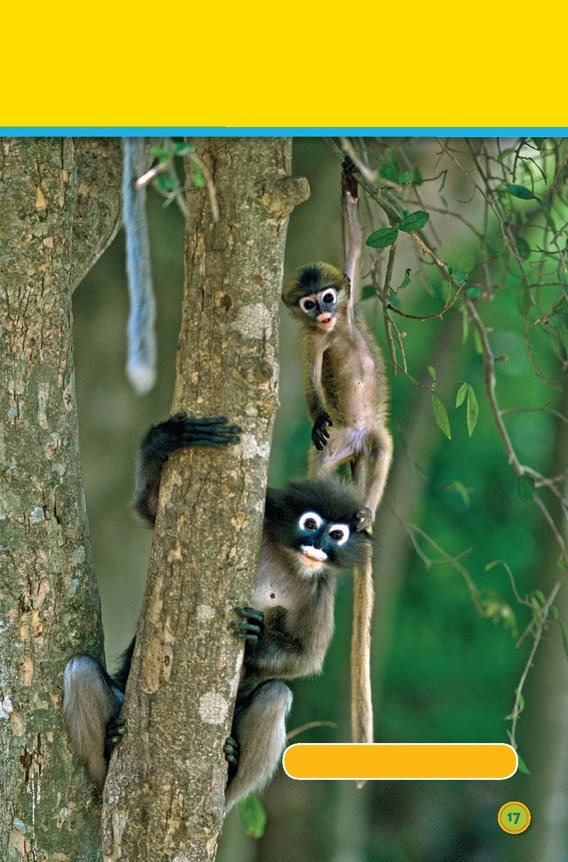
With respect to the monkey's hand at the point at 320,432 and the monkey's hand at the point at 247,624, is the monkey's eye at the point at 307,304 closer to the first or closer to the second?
the monkey's hand at the point at 320,432

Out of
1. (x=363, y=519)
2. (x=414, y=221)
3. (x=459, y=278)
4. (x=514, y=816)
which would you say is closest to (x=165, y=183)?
(x=414, y=221)

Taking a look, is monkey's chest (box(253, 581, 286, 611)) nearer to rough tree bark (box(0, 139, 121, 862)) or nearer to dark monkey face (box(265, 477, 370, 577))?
dark monkey face (box(265, 477, 370, 577))

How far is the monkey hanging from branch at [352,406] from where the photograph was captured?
301 centimetres

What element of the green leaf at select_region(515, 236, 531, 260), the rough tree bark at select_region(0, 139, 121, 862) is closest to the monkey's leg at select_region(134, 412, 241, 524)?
the rough tree bark at select_region(0, 139, 121, 862)

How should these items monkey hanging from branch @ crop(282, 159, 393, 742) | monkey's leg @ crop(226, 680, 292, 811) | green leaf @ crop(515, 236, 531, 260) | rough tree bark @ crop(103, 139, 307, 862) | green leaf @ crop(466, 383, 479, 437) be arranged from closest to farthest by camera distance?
1. rough tree bark @ crop(103, 139, 307, 862)
2. green leaf @ crop(466, 383, 479, 437)
3. monkey's leg @ crop(226, 680, 292, 811)
4. green leaf @ crop(515, 236, 531, 260)
5. monkey hanging from branch @ crop(282, 159, 393, 742)

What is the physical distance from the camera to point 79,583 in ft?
8.49

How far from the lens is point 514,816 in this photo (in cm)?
268

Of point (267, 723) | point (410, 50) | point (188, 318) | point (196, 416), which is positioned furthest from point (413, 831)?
point (410, 50)

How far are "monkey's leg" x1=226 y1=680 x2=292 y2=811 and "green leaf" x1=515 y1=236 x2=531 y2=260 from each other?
1346mm

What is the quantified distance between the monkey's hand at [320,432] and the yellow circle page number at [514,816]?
106cm

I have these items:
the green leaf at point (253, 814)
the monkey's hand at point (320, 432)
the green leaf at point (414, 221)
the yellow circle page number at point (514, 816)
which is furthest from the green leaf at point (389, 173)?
the green leaf at point (253, 814)

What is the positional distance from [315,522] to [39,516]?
2.38ft

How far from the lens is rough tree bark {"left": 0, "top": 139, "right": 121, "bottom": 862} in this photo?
2.52 m

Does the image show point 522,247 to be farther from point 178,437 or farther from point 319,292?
point 178,437
